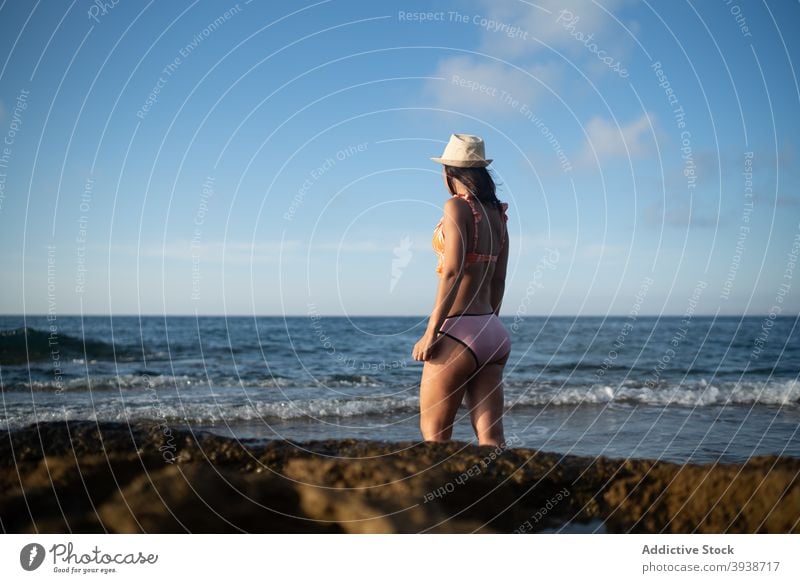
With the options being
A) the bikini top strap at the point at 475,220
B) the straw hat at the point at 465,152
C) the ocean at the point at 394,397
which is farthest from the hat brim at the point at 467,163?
the ocean at the point at 394,397

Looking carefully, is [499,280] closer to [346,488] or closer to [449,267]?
[449,267]

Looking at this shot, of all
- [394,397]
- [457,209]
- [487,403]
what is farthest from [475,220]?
[394,397]

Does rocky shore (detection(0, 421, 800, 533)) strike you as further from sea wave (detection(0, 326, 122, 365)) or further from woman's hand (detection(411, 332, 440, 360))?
sea wave (detection(0, 326, 122, 365))

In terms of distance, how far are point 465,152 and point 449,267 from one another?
2.58 ft

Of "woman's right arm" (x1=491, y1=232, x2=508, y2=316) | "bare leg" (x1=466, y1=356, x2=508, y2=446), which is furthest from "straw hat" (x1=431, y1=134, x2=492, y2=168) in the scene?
"bare leg" (x1=466, y1=356, x2=508, y2=446)

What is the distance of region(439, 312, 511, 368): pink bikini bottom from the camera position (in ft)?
13.1

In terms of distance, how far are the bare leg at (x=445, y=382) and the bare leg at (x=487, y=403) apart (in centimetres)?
12

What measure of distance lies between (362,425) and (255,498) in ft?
22.9

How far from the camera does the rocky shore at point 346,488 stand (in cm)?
274

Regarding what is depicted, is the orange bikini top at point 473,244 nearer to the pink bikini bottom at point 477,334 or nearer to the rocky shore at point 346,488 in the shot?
the pink bikini bottom at point 477,334

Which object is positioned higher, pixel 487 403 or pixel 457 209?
pixel 457 209

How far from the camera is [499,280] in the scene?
4.24 meters

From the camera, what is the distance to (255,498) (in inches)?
109

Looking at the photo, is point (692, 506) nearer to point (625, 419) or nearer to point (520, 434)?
point (520, 434)
